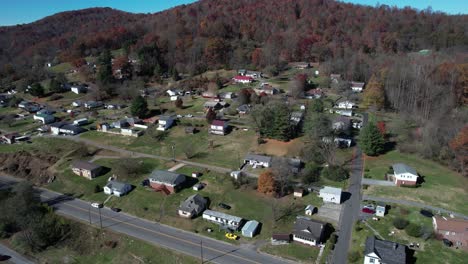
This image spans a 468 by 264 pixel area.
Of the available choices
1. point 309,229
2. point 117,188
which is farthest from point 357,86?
point 117,188

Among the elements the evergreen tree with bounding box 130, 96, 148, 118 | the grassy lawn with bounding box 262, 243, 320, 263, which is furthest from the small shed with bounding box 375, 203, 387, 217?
the evergreen tree with bounding box 130, 96, 148, 118

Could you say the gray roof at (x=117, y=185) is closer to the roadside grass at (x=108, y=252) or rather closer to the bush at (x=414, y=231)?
the roadside grass at (x=108, y=252)

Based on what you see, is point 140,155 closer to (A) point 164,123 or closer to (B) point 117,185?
(A) point 164,123

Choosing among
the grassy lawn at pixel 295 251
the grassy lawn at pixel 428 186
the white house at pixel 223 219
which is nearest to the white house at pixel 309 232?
the grassy lawn at pixel 295 251

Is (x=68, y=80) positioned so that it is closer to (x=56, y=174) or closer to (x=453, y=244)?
(x=56, y=174)

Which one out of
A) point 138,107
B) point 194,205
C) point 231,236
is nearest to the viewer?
point 231,236

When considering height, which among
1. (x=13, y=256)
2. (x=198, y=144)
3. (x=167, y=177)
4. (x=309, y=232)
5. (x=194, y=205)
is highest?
(x=198, y=144)
